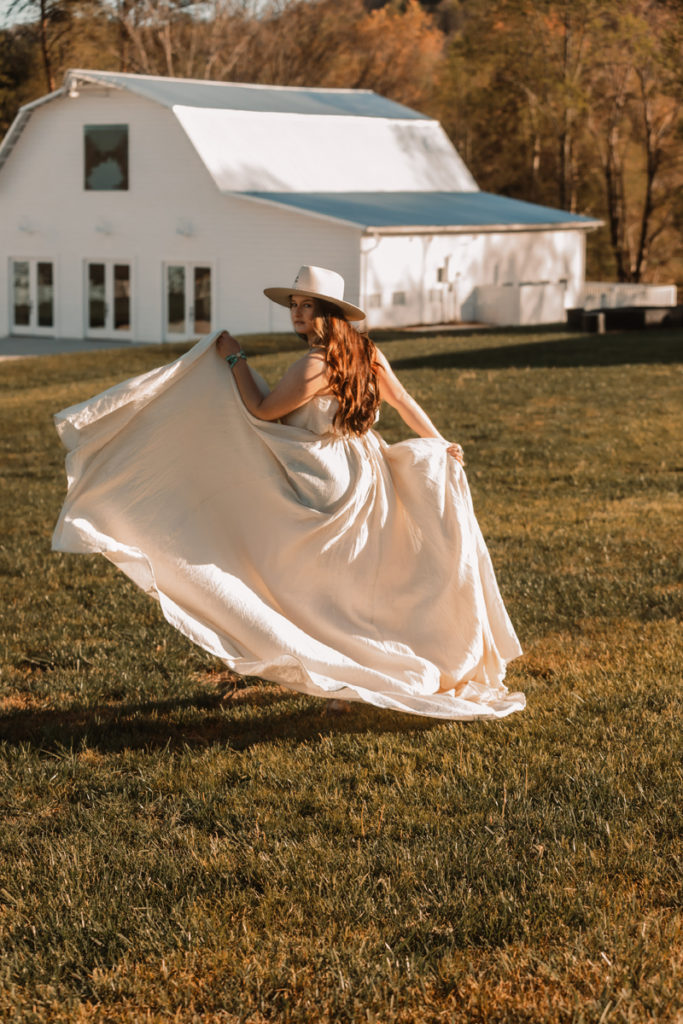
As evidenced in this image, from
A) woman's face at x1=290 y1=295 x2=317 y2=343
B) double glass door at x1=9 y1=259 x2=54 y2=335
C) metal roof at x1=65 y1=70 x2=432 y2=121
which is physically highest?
metal roof at x1=65 y1=70 x2=432 y2=121

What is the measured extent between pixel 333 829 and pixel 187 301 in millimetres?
33297

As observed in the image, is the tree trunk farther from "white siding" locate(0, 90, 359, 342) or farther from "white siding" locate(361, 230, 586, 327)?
"white siding" locate(361, 230, 586, 327)

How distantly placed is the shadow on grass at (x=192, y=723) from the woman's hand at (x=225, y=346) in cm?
163

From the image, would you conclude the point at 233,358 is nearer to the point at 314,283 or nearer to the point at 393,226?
the point at 314,283

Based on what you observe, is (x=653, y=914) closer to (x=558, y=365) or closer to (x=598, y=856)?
(x=598, y=856)

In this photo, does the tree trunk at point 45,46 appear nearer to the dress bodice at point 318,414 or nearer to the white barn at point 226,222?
the white barn at point 226,222

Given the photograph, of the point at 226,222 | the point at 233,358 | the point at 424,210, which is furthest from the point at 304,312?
the point at 424,210

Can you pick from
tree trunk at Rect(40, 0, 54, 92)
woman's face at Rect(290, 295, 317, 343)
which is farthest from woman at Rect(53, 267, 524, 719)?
tree trunk at Rect(40, 0, 54, 92)

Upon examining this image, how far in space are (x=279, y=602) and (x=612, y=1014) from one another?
255 cm

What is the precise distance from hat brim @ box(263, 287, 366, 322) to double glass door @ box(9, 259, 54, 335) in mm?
34756

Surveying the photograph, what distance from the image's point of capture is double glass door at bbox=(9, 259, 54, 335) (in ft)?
130

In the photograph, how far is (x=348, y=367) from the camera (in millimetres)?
5801

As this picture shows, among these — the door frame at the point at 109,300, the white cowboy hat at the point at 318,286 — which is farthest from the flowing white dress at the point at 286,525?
the door frame at the point at 109,300

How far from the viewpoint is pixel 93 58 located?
54469 millimetres
